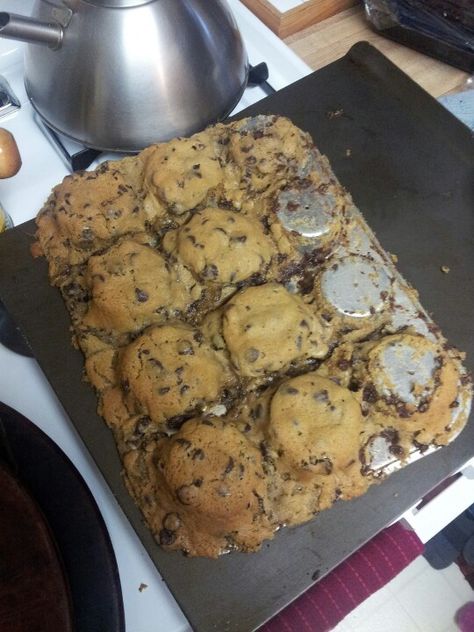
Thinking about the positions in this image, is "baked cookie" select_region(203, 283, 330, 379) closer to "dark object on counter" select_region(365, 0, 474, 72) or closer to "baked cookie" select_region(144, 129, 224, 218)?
"baked cookie" select_region(144, 129, 224, 218)

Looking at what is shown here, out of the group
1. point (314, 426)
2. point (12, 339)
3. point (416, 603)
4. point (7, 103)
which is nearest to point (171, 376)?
point (314, 426)

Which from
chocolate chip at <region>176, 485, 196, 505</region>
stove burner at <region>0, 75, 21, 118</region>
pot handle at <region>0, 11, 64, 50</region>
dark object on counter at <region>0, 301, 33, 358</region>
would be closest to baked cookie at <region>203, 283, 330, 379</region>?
chocolate chip at <region>176, 485, 196, 505</region>

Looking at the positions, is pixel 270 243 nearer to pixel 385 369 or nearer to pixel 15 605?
pixel 385 369

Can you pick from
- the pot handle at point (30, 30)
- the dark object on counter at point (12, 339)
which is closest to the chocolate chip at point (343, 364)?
the dark object on counter at point (12, 339)

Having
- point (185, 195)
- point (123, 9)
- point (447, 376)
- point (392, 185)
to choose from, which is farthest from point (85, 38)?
point (447, 376)

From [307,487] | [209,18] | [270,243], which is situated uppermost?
[209,18]

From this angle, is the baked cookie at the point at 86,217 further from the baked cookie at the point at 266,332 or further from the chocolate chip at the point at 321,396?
the chocolate chip at the point at 321,396
